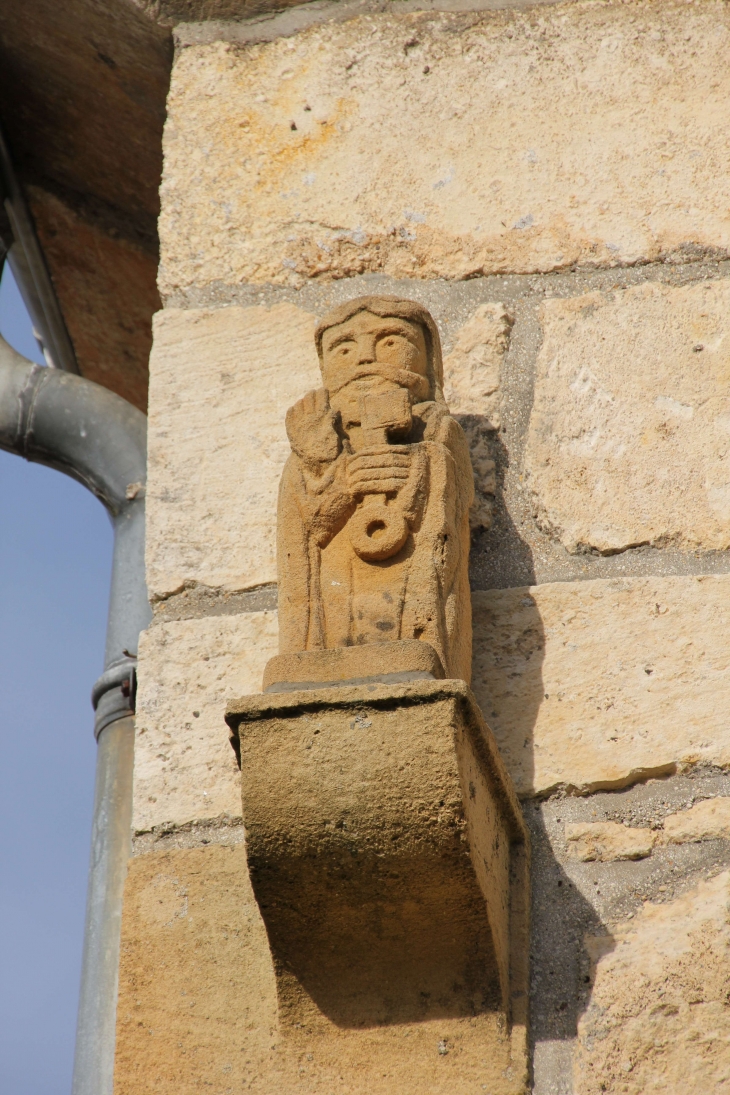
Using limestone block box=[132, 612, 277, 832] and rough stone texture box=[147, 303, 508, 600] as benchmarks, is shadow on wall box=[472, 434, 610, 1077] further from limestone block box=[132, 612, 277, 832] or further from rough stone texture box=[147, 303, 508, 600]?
limestone block box=[132, 612, 277, 832]

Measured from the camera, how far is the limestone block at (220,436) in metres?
2.44

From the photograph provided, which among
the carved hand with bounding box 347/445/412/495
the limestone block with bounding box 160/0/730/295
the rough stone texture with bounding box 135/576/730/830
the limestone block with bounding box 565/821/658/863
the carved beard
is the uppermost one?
the limestone block with bounding box 160/0/730/295

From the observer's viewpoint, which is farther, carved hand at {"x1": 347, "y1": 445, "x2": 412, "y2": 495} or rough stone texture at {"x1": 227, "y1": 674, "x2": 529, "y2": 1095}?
carved hand at {"x1": 347, "y1": 445, "x2": 412, "y2": 495}

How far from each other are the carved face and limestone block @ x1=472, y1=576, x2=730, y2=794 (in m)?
0.35

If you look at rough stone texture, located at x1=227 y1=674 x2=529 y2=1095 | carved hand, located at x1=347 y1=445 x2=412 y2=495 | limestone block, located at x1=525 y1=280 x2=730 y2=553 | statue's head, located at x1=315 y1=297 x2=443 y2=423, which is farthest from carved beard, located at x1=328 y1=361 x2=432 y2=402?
rough stone texture, located at x1=227 y1=674 x2=529 y2=1095

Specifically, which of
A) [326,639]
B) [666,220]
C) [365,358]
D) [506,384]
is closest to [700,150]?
[666,220]

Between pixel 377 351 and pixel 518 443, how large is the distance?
308 millimetres

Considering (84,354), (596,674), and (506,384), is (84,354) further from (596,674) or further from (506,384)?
(596,674)

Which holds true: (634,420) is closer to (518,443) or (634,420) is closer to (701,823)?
(518,443)

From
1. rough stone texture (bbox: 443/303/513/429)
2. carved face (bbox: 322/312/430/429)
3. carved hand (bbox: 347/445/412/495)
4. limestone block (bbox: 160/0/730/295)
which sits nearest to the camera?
carved hand (bbox: 347/445/412/495)

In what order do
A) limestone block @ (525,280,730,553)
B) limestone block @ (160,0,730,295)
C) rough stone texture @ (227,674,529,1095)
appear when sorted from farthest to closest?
limestone block @ (160,0,730,295)
limestone block @ (525,280,730,553)
rough stone texture @ (227,674,529,1095)

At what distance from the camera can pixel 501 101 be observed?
8.94 feet

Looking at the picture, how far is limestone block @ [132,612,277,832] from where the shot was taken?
2.24 meters

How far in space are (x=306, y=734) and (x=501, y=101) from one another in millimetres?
1383
